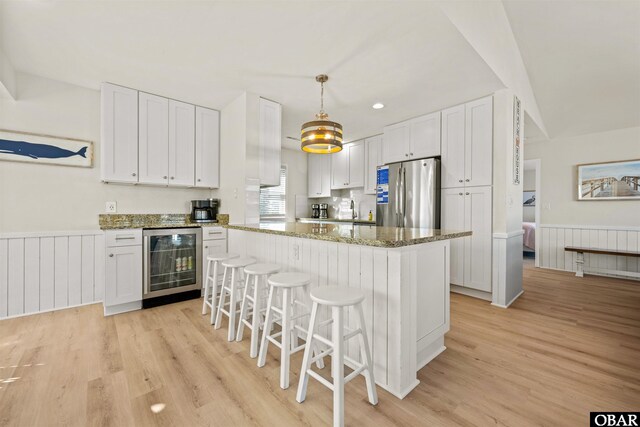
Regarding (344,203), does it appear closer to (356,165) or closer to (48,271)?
(356,165)

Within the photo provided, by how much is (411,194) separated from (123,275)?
3.60 meters

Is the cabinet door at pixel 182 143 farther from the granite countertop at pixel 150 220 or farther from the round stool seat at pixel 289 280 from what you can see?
the round stool seat at pixel 289 280

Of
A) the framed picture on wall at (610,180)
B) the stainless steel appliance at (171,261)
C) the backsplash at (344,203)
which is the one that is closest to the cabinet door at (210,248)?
the stainless steel appliance at (171,261)

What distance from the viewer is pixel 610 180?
439cm

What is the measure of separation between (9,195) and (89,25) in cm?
195

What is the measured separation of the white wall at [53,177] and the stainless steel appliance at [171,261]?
75 cm

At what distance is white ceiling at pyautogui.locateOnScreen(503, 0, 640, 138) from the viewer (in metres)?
2.59

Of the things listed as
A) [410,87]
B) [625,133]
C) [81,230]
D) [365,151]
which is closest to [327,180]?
[365,151]

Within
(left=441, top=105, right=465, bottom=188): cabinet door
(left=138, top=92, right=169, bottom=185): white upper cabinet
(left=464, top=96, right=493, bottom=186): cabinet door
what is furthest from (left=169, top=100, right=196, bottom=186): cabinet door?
(left=464, top=96, right=493, bottom=186): cabinet door

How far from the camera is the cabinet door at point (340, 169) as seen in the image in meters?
5.32

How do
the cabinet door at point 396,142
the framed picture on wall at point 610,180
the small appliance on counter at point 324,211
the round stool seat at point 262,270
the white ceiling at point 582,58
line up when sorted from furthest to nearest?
the small appliance on counter at point 324,211 → the framed picture on wall at point 610,180 → the cabinet door at point 396,142 → the white ceiling at point 582,58 → the round stool seat at point 262,270

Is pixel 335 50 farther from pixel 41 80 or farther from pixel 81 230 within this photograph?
pixel 81 230

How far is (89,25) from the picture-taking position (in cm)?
211

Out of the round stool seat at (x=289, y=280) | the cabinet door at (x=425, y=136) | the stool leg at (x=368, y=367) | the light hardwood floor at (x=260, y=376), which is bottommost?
the light hardwood floor at (x=260, y=376)
